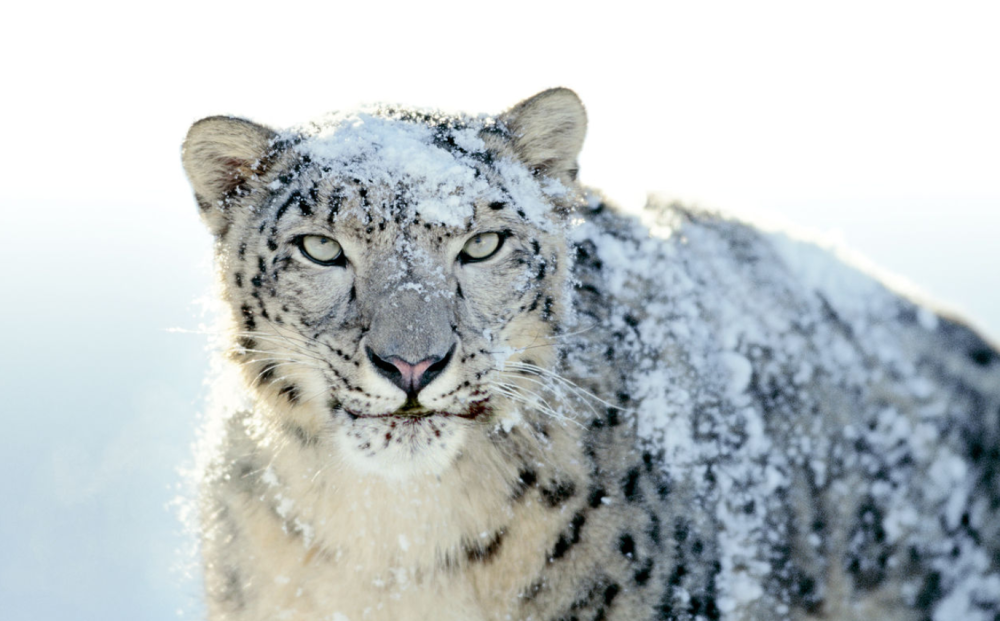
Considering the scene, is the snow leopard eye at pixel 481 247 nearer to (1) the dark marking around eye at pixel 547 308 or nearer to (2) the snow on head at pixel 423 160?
(2) the snow on head at pixel 423 160

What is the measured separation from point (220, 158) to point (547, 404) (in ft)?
4.15

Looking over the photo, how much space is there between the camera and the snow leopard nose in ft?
7.30

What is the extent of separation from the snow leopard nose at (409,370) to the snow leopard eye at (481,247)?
381mm

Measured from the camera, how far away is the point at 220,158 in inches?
105

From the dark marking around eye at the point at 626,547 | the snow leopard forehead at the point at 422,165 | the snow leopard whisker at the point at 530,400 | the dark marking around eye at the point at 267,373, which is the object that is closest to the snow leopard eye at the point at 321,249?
the snow leopard forehead at the point at 422,165

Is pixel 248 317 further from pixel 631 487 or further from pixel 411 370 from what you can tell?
pixel 631 487

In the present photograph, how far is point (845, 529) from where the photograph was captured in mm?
3012

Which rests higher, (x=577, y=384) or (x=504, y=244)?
(x=504, y=244)

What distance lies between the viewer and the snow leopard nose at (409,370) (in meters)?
2.23

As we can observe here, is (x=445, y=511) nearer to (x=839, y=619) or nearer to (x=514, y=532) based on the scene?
(x=514, y=532)

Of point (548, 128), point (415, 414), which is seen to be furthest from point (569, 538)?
point (548, 128)

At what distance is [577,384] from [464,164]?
78cm

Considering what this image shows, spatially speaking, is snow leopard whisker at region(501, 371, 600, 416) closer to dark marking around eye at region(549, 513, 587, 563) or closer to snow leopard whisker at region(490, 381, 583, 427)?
snow leopard whisker at region(490, 381, 583, 427)

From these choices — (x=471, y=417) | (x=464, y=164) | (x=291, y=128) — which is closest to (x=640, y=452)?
(x=471, y=417)
